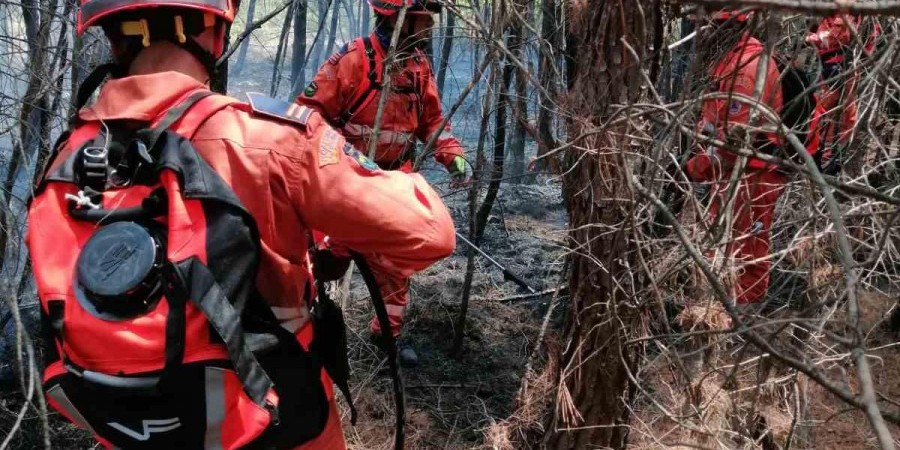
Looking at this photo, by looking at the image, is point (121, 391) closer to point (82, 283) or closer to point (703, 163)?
point (82, 283)

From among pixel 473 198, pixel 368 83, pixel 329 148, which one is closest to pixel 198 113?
pixel 329 148

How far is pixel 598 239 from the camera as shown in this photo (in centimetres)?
247

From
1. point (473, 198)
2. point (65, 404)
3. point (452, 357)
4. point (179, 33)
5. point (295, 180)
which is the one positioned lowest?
point (452, 357)

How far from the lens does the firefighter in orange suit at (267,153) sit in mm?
1492

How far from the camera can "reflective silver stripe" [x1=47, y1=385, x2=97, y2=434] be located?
58.9 inches

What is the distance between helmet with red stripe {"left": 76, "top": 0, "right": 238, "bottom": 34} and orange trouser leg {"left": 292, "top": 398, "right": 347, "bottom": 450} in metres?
1.05

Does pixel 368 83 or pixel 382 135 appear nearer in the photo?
pixel 368 83

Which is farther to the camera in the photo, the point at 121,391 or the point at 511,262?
the point at 511,262

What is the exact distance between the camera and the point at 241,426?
1527mm

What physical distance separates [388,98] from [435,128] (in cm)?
49

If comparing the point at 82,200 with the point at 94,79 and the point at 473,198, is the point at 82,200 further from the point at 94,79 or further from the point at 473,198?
the point at 473,198

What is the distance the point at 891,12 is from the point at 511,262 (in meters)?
4.60

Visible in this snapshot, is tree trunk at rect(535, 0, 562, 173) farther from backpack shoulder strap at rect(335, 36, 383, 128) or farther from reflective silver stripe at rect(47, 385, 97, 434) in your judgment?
reflective silver stripe at rect(47, 385, 97, 434)

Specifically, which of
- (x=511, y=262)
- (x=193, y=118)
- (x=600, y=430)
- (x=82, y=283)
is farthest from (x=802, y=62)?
(x=82, y=283)
